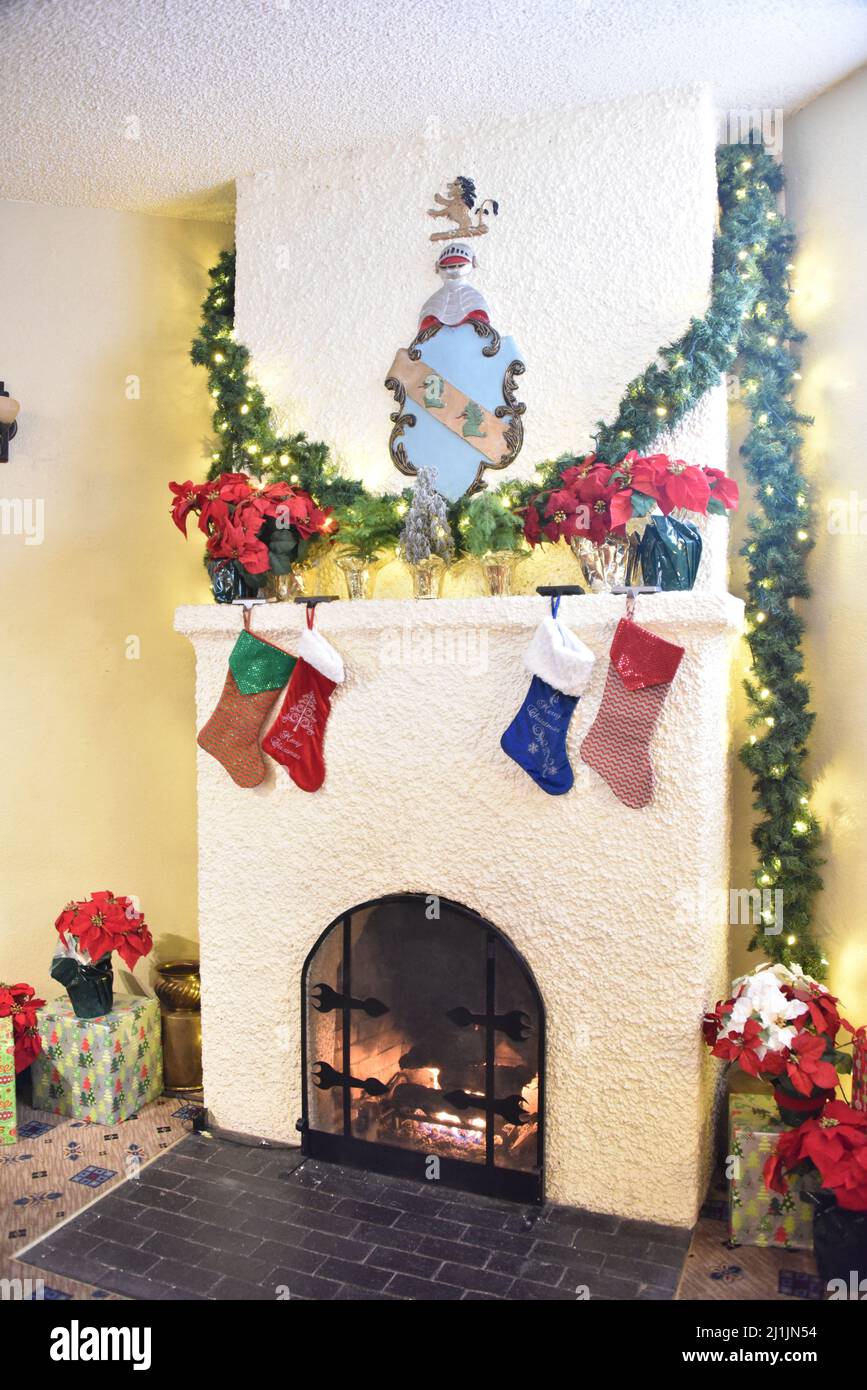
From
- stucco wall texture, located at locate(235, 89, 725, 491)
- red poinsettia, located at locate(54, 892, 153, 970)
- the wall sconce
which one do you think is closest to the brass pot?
red poinsettia, located at locate(54, 892, 153, 970)

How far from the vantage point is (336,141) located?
9.61ft

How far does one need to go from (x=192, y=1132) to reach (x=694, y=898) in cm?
165

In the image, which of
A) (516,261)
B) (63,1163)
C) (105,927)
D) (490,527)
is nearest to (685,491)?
(490,527)

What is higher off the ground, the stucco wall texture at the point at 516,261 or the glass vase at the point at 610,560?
the stucco wall texture at the point at 516,261

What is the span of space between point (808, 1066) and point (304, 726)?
1.50 m

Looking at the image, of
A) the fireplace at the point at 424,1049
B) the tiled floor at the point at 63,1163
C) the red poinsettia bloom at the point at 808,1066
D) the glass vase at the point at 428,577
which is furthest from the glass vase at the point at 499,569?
the tiled floor at the point at 63,1163

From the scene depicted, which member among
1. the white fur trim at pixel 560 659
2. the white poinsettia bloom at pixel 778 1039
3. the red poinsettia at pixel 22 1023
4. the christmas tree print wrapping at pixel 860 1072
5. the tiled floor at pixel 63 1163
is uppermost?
the white fur trim at pixel 560 659

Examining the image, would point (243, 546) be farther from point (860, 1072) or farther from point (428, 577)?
point (860, 1072)

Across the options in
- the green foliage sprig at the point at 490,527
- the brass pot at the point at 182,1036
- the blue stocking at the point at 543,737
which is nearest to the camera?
the blue stocking at the point at 543,737

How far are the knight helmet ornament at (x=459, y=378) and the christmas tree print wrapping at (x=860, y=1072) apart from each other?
1703mm

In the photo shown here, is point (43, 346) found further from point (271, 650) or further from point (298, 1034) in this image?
point (298, 1034)

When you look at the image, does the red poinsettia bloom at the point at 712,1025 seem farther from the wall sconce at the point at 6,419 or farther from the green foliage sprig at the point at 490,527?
the wall sconce at the point at 6,419

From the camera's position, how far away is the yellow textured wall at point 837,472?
8.92ft
